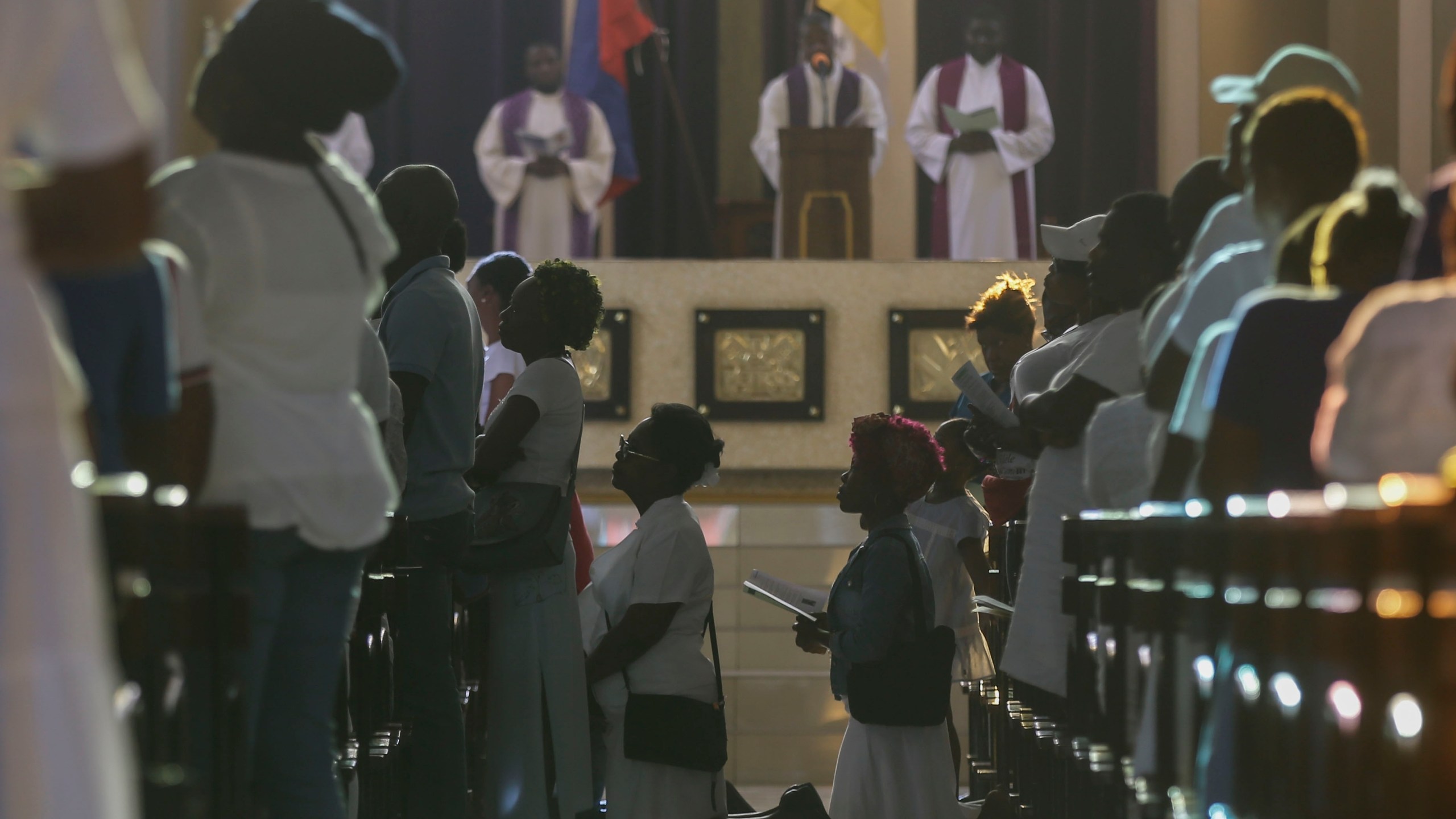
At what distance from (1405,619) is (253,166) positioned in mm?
1401

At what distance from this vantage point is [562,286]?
4383 mm

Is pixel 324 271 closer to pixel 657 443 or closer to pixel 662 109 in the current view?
pixel 657 443

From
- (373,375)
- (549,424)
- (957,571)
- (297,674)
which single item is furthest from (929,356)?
(297,674)

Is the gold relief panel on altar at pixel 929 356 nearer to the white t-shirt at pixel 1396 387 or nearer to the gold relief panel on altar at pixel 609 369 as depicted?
the gold relief panel on altar at pixel 609 369

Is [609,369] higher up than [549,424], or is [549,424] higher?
[609,369]

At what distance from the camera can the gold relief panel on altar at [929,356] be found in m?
8.21

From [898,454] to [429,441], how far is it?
→ 4.64 ft

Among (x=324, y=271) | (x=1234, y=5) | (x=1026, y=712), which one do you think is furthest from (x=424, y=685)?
(x=1234, y=5)

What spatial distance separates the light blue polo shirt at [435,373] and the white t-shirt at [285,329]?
140 cm

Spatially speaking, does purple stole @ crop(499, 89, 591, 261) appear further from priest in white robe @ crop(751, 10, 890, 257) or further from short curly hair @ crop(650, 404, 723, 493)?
short curly hair @ crop(650, 404, 723, 493)

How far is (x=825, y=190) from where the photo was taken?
29.5ft

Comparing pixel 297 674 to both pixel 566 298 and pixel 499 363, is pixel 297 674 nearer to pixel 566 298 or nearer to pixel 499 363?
pixel 566 298

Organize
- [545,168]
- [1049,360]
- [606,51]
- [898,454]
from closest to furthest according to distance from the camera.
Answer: [1049,360] → [898,454] → [545,168] → [606,51]

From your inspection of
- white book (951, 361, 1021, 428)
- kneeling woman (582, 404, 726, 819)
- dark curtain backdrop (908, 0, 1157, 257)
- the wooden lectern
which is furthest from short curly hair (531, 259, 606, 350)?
dark curtain backdrop (908, 0, 1157, 257)
